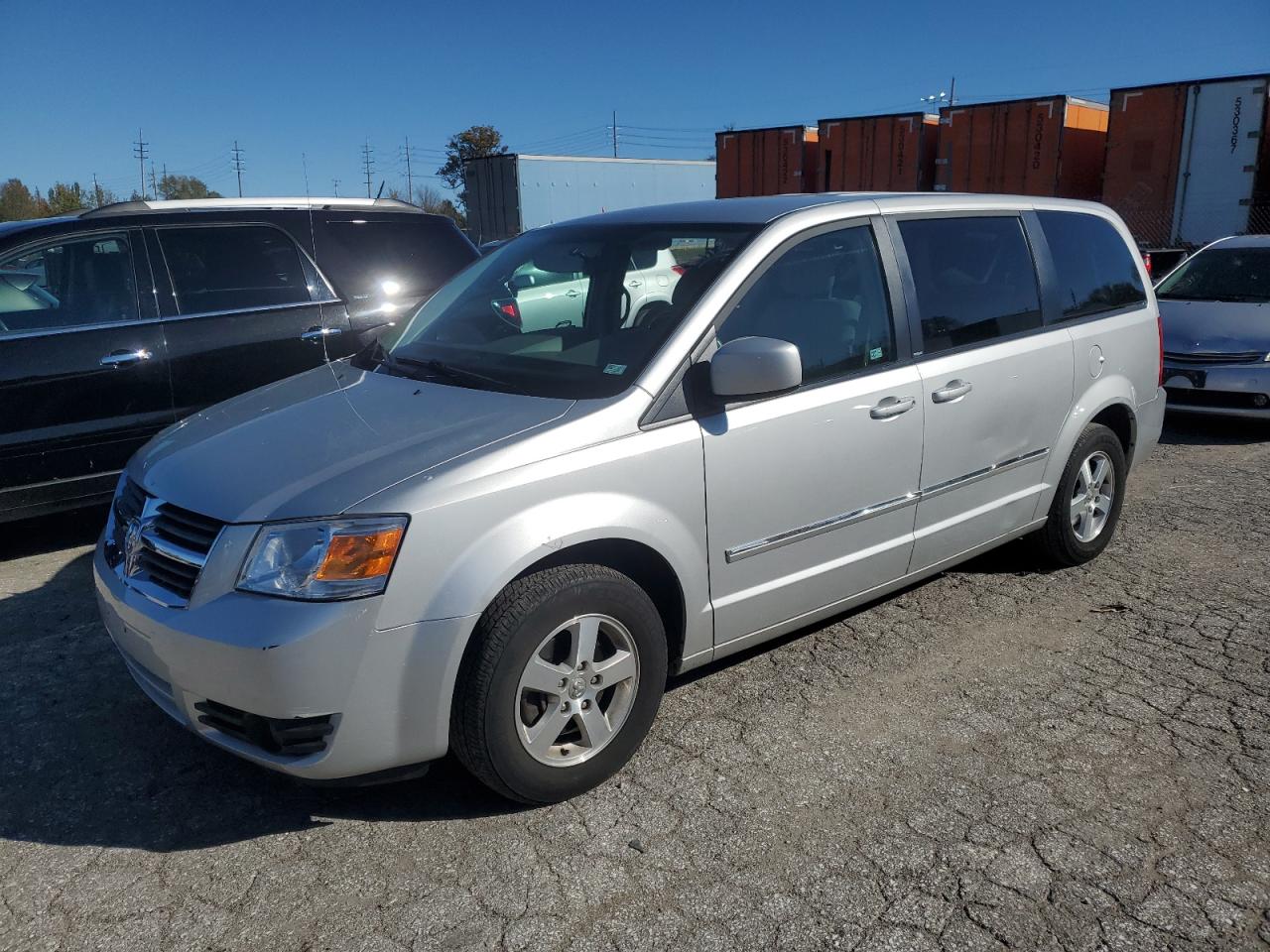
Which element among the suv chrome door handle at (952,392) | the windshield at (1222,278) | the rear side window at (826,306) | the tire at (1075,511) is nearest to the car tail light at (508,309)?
the rear side window at (826,306)

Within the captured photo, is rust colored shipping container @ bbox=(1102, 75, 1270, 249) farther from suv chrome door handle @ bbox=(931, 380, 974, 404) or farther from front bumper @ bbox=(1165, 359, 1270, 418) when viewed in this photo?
suv chrome door handle @ bbox=(931, 380, 974, 404)

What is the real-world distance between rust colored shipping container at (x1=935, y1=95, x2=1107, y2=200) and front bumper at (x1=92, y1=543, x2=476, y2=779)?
18.8 metres

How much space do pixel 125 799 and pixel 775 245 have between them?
2.77 meters

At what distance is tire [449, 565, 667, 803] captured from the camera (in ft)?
Answer: 9.11

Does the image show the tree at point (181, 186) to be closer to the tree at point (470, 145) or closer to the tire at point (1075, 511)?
the tree at point (470, 145)

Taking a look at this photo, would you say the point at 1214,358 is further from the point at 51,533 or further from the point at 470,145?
the point at 470,145

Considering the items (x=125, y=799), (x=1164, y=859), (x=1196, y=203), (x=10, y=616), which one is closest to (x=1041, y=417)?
(x=1164, y=859)

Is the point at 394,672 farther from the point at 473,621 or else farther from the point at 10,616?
the point at 10,616

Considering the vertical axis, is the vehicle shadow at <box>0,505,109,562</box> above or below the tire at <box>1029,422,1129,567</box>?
below

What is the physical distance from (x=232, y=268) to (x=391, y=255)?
3.28ft

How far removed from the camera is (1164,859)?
2.78 metres

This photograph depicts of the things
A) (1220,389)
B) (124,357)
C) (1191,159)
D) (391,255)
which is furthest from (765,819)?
(1191,159)

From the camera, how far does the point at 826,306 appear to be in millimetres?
3678

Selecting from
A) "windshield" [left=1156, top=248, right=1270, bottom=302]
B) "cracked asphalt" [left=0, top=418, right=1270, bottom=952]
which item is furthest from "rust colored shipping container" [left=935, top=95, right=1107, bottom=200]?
"cracked asphalt" [left=0, top=418, right=1270, bottom=952]
